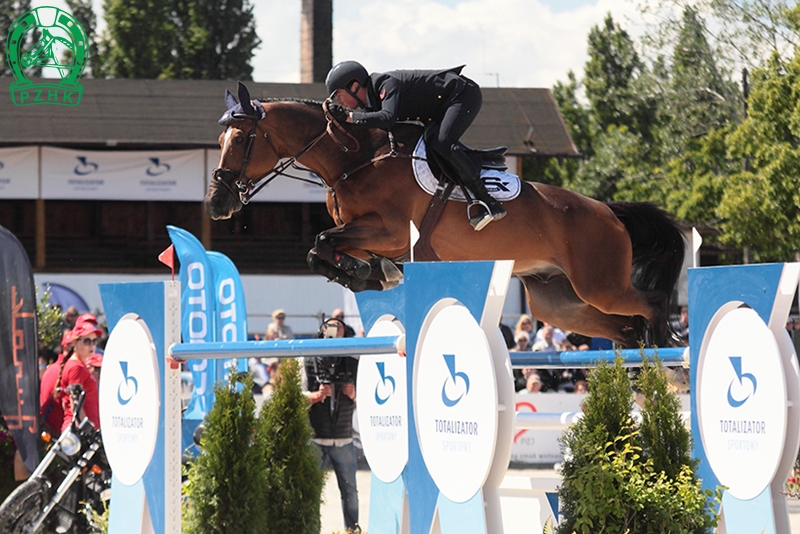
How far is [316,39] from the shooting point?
930 inches

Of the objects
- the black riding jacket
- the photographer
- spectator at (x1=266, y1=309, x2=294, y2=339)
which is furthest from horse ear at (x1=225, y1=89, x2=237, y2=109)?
spectator at (x1=266, y1=309, x2=294, y2=339)

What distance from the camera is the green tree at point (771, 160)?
12.0 metres

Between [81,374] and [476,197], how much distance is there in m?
2.94

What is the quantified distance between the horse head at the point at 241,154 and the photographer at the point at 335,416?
1.28 meters

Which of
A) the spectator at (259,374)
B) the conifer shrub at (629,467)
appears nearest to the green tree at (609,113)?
the spectator at (259,374)

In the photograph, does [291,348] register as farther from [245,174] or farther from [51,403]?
[51,403]

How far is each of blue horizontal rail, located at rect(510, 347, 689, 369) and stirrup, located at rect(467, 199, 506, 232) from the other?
94cm

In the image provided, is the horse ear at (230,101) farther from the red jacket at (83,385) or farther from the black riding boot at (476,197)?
the red jacket at (83,385)

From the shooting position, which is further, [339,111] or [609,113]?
[609,113]

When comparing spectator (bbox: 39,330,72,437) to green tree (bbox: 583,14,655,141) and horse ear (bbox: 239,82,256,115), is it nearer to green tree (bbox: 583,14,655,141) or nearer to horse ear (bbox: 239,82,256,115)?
horse ear (bbox: 239,82,256,115)

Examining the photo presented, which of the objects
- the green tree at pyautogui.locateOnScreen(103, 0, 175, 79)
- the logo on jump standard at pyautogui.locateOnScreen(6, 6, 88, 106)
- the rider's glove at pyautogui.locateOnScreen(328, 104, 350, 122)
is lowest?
the rider's glove at pyautogui.locateOnScreen(328, 104, 350, 122)

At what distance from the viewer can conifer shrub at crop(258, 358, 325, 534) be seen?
443 cm

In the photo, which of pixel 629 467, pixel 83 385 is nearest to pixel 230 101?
pixel 83 385

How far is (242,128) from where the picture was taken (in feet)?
18.4
